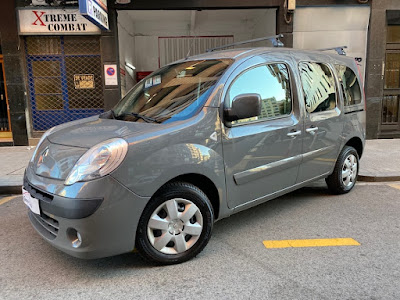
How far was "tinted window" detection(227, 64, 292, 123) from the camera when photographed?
10.6 feet

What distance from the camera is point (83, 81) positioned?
8602 millimetres

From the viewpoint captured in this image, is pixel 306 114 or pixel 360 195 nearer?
pixel 306 114

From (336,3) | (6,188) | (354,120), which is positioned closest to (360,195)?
(354,120)

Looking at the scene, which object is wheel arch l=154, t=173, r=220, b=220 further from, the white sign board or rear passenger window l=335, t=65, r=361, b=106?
the white sign board

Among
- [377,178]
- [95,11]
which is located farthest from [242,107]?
[95,11]

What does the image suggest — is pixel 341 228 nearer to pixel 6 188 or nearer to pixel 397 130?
pixel 6 188

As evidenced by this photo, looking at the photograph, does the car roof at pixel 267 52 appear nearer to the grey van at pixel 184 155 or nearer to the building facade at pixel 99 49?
the grey van at pixel 184 155

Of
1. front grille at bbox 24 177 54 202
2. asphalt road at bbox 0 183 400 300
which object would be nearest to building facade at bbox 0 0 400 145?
asphalt road at bbox 0 183 400 300

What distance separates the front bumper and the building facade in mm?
6450

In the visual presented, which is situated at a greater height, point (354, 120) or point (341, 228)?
point (354, 120)

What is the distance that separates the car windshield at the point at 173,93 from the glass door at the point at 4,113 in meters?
6.51

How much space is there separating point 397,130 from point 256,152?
7879mm

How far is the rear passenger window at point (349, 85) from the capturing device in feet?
14.5

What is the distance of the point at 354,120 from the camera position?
450cm
